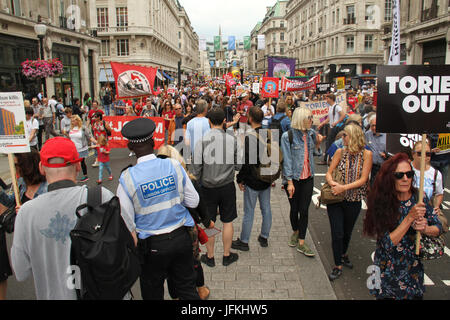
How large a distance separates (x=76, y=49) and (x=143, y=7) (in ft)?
86.6

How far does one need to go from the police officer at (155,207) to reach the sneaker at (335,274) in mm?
2158

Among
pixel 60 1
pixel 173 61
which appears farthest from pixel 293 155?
pixel 173 61

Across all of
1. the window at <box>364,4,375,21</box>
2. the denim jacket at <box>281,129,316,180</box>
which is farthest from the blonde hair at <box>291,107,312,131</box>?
the window at <box>364,4,375,21</box>

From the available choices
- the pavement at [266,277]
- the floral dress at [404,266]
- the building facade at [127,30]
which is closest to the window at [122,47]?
the building facade at [127,30]

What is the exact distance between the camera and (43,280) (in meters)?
2.31

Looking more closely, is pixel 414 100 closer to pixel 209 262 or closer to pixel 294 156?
pixel 294 156

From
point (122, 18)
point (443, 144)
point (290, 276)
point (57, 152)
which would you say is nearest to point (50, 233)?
point (57, 152)

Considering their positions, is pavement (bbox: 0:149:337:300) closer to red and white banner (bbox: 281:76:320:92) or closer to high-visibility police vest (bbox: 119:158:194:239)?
high-visibility police vest (bbox: 119:158:194:239)

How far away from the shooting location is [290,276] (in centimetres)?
436

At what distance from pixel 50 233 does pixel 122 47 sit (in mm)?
55148

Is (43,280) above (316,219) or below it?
above

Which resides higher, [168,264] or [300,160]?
[300,160]

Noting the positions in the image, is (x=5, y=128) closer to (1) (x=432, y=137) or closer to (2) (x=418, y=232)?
(2) (x=418, y=232)

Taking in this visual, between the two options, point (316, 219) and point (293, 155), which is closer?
point (293, 155)
